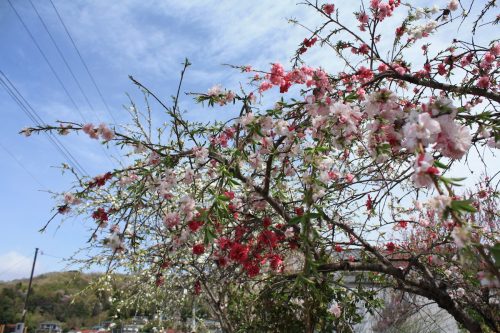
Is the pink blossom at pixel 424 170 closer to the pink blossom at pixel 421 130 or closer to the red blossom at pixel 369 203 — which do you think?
the pink blossom at pixel 421 130

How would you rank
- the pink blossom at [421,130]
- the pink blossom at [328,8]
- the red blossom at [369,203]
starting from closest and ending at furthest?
the pink blossom at [421,130]
the red blossom at [369,203]
the pink blossom at [328,8]

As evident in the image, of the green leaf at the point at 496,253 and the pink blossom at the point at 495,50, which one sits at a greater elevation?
the pink blossom at the point at 495,50

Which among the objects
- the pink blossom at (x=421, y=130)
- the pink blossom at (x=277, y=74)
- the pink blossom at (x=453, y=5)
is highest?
the pink blossom at (x=453, y=5)

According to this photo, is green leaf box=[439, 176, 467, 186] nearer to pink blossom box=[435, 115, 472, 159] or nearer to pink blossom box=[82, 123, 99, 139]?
pink blossom box=[435, 115, 472, 159]

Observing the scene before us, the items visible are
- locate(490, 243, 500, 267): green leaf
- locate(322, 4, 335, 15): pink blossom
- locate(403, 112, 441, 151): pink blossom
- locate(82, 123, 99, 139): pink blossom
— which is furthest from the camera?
locate(322, 4, 335, 15): pink blossom

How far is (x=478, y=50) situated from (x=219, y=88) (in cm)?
264

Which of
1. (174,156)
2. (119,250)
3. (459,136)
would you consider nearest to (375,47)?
(174,156)

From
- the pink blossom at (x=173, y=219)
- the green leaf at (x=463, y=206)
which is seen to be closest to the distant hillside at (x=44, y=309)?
the pink blossom at (x=173, y=219)

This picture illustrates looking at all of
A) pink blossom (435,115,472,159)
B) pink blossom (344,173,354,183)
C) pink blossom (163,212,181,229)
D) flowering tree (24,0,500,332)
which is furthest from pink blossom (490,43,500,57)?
pink blossom (163,212,181,229)

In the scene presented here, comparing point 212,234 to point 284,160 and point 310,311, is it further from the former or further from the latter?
point 310,311

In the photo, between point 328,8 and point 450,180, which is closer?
A: point 450,180

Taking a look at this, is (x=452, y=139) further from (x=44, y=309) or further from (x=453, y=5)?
(x=44, y=309)

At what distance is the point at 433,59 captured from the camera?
3.89 meters

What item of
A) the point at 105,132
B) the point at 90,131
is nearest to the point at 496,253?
the point at 105,132
